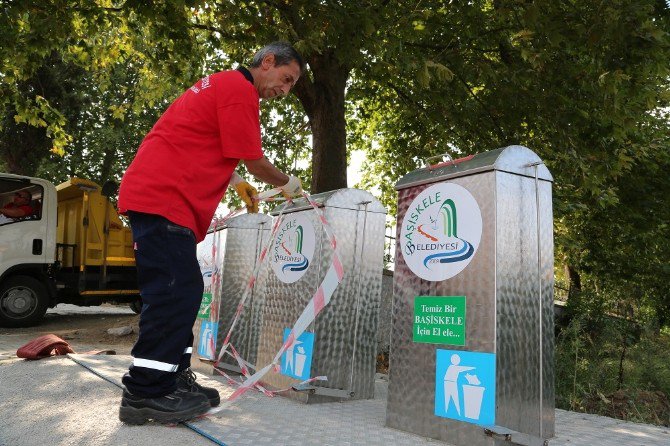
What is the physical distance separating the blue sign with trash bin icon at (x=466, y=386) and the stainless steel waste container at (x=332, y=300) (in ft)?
3.45

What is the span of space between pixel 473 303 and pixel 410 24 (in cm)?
456

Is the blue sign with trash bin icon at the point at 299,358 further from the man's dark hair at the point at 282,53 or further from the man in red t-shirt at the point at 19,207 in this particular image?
the man in red t-shirt at the point at 19,207

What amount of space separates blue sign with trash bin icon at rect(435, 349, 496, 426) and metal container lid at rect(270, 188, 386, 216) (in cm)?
141

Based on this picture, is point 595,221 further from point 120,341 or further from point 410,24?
point 120,341

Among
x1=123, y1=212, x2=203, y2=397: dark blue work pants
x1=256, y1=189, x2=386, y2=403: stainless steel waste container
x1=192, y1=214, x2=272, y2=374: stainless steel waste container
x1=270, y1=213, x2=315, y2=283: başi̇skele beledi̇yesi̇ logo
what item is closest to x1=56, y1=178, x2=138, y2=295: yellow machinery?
x1=192, y1=214, x2=272, y2=374: stainless steel waste container

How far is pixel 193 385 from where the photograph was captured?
3.54 m

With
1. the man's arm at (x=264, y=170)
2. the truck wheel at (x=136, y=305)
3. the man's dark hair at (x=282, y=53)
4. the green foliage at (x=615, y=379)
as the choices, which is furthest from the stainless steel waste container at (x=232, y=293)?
the truck wheel at (x=136, y=305)

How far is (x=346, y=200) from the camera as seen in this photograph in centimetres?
408

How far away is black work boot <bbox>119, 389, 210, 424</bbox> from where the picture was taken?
2887mm

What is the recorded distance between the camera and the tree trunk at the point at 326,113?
7.70 metres

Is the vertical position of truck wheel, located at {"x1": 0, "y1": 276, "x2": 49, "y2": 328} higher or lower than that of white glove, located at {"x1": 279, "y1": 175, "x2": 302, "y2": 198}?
lower

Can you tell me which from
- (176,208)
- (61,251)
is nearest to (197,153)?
(176,208)

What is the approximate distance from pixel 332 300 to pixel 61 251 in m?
8.34

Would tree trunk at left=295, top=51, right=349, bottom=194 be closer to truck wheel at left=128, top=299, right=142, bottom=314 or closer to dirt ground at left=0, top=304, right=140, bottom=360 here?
dirt ground at left=0, top=304, right=140, bottom=360
